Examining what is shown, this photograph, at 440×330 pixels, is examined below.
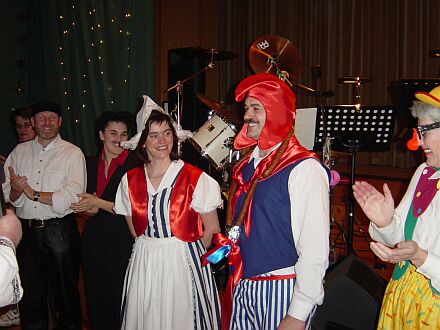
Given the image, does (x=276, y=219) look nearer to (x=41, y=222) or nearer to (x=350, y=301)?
(x=350, y=301)

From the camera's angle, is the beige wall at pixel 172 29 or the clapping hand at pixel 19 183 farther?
the beige wall at pixel 172 29

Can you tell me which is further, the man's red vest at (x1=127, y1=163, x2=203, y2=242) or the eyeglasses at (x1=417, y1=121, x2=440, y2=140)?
the man's red vest at (x1=127, y1=163, x2=203, y2=242)


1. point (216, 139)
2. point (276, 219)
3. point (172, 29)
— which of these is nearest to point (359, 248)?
point (216, 139)

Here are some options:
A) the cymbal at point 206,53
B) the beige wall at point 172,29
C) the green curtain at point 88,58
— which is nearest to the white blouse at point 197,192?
the cymbal at point 206,53

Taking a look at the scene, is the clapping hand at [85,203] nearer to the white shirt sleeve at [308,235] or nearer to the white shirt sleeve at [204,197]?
the white shirt sleeve at [204,197]

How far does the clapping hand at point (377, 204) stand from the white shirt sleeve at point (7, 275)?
130cm

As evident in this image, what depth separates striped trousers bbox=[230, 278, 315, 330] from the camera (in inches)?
83.0

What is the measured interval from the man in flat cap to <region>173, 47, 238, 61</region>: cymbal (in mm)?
2488

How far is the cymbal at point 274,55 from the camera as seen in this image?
459cm

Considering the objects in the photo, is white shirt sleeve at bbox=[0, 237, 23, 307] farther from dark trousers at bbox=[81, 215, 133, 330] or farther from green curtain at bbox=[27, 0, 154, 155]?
green curtain at bbox=[27, 0, 154, 155]

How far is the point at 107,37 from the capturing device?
7.80 m

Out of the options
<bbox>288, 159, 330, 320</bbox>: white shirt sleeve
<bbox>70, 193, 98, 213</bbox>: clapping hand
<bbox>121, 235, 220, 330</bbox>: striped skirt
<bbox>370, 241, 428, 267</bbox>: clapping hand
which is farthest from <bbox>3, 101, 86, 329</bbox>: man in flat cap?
<bbox>370, 241, 428, 267</bbox>: clapping hand

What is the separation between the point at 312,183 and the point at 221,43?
7.63 metres

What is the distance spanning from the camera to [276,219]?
2080 millimetres
